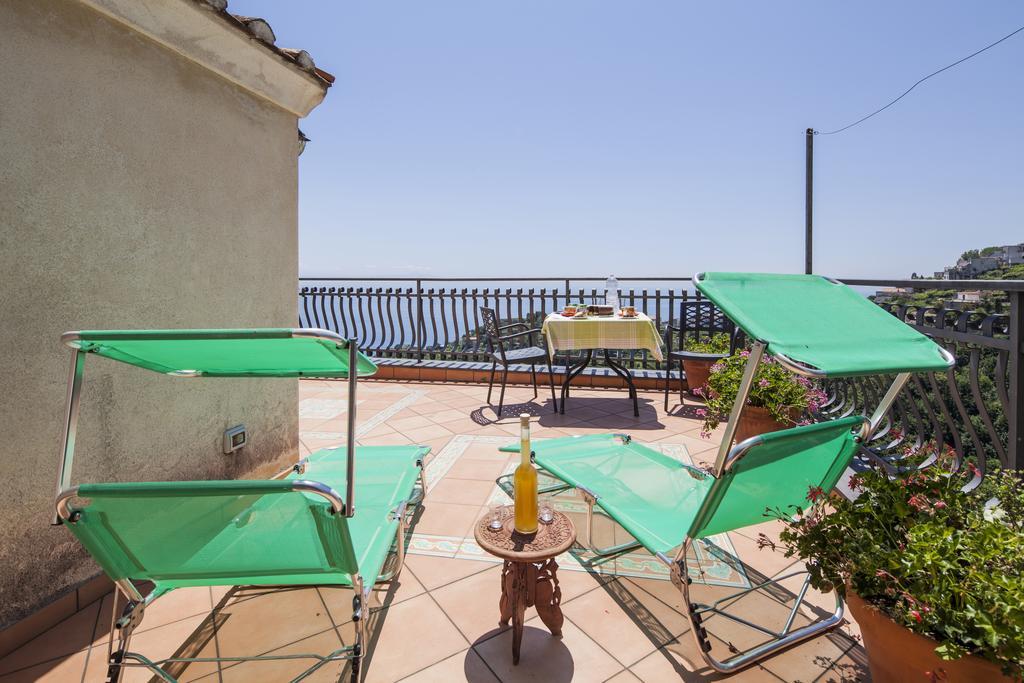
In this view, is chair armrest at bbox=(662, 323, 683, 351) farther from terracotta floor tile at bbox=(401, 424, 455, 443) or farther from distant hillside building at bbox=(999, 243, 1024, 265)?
distant hillside building at bbox=(999, 243, 1024, 265)

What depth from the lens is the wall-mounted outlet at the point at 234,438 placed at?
8.43ft

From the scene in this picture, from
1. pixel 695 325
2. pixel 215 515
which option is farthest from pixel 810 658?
pixel 695 325

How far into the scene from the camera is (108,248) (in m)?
1.90

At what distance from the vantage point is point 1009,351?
1735 mm

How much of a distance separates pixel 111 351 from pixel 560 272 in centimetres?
519

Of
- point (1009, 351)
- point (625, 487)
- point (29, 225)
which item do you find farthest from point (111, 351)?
point (1009, 351)

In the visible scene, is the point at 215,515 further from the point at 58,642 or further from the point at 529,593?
the point at 58,642

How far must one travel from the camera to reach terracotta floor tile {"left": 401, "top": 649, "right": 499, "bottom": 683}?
1415 millimetres

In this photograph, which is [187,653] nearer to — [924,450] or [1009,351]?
[924,450]

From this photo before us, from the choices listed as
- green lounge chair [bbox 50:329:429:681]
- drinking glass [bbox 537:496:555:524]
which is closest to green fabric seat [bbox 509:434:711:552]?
drinking glass [bbox 537:496:555:524]

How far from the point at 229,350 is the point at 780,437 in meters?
1.58

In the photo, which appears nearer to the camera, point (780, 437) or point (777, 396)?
point (780, 437)

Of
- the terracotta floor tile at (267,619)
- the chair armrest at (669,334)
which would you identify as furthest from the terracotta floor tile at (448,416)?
the terracotta floor tile at (267,619)

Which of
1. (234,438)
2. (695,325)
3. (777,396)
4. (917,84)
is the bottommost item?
(234,438)
